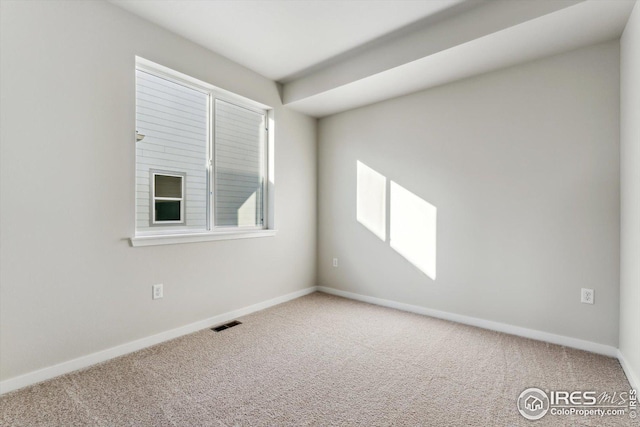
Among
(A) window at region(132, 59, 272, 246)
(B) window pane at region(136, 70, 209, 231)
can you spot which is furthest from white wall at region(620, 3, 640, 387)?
(B) window pane at region(136, 70, 209, 231)

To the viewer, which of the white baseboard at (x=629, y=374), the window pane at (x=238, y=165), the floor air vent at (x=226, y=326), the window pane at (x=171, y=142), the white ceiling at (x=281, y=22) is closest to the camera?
the white baseboard at (x=629, y=374)

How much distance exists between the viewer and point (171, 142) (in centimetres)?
269

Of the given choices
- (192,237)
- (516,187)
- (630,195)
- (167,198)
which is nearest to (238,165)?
(167,198)

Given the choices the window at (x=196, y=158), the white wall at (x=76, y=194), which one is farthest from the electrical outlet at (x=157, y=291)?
the window at (x=196, y=158)

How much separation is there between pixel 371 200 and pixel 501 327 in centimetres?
177

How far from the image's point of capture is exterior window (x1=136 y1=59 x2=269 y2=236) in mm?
2531

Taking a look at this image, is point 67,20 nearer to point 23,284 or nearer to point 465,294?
point 23,284

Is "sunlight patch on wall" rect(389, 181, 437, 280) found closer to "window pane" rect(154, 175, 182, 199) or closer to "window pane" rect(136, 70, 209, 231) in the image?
"window pane" rect(136, 70, 209, 231)

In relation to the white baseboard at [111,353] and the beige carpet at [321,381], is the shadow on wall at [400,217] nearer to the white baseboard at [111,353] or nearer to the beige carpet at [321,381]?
the beige carpet at [321,381]

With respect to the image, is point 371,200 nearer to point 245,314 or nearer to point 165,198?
point 245,314

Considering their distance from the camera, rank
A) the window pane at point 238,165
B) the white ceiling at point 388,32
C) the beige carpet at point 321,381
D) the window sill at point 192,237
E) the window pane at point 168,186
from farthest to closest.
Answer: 1. the window pane at point 238,165
2. the window pane at point 168,186
3. the window sill at point 192,237
4. the white ceiling at point 388,32
5. the beige carpet at point 321,381

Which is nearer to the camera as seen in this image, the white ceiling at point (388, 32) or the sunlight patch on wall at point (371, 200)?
the white ceiling at point (388, 32)

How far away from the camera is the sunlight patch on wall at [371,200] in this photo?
350cm

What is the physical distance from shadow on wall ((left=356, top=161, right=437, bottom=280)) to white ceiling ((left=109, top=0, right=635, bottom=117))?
103 centimetres
